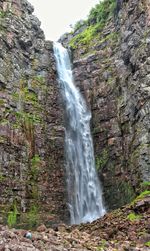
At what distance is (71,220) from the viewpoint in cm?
2036

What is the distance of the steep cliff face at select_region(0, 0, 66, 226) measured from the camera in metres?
20.2

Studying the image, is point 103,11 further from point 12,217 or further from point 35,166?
point 12,217

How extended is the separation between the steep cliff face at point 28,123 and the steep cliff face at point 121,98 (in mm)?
2694

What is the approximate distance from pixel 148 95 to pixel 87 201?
7.23 meters

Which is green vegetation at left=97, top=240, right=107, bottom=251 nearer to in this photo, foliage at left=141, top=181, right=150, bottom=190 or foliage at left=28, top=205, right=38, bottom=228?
foliage at left=141, top=181, right=150, bottom=190

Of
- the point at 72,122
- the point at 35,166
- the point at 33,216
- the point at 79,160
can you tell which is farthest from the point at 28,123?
the point at 33,216

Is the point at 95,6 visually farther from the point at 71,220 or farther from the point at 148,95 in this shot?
the point at 71,220

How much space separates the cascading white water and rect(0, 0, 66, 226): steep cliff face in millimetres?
583

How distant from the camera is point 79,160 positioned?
22750mm

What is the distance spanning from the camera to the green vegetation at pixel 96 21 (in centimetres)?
2966

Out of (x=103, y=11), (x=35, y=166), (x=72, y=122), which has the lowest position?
(x=35, y=166)

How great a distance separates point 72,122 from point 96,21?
38.3ft

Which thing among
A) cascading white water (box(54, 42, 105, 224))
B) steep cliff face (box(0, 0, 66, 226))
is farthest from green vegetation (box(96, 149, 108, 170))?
steep cliff face (box(0, 0, 66, 226))

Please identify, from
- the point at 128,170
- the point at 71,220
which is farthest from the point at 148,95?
the point at 71,220
